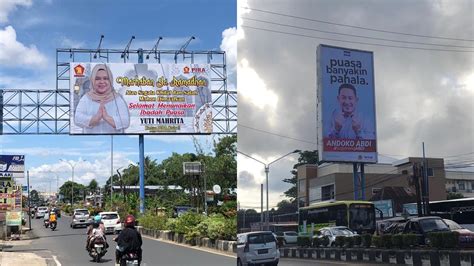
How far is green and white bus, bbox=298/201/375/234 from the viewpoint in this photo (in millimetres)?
2396

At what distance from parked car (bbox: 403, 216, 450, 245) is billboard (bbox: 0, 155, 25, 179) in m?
20.1

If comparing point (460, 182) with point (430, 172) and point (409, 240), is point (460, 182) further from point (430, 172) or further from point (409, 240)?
point (409, 240)

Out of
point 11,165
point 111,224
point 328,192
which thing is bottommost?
point 111,224

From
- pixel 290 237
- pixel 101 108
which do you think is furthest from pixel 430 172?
pixel 101 108

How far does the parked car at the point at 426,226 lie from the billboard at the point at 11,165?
20.1 metres

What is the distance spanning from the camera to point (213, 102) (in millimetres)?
36812

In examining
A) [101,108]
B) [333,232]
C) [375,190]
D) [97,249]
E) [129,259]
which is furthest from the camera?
[101,108]

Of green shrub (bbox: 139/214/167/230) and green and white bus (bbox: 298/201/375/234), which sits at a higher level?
green and white bus (bbox: 298/201/375/234)

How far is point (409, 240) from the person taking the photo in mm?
2324

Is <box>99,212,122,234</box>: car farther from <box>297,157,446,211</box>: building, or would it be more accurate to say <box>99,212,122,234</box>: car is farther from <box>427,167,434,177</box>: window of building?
<box>427,167,434,177</box>: window of building

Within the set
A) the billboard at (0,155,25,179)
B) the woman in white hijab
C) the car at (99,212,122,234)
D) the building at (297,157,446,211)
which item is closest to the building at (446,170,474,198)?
the building at (297,157,446,211)

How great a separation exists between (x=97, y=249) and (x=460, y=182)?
1543 cm

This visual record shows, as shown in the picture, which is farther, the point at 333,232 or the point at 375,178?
the point at 333,232

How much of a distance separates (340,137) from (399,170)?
0.28 meters
